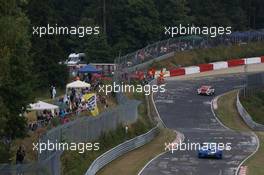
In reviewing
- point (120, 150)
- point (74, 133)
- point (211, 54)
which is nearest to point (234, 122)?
point (120, 150)

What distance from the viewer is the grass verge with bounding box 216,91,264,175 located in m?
39.8

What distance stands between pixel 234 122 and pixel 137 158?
2005 cm

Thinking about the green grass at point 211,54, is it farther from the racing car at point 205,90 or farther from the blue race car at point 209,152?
the blue race car at point 209,152

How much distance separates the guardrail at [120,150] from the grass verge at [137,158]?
287mm

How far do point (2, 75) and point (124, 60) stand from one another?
48.0 metres

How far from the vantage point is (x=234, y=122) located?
200ft

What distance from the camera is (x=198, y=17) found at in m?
104

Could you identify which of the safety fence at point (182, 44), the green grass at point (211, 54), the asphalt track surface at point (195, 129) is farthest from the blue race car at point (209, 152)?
the green grass at point (211, 54)

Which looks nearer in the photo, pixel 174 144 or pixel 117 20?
pixel 174 144

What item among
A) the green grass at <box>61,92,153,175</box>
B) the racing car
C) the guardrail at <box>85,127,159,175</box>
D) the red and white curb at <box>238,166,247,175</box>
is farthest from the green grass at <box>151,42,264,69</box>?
the red and white curb at <box>238,166,247,175</box>

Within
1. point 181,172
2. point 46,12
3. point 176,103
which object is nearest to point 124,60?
point 176,103

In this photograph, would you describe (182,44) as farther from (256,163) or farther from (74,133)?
(74,133)

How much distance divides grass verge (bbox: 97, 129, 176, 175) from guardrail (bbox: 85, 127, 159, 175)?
29cm

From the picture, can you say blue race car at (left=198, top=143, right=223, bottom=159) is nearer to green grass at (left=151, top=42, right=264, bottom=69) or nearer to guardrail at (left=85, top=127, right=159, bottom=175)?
guardrail at (left=85, top=127, right=159, bottom=175)
